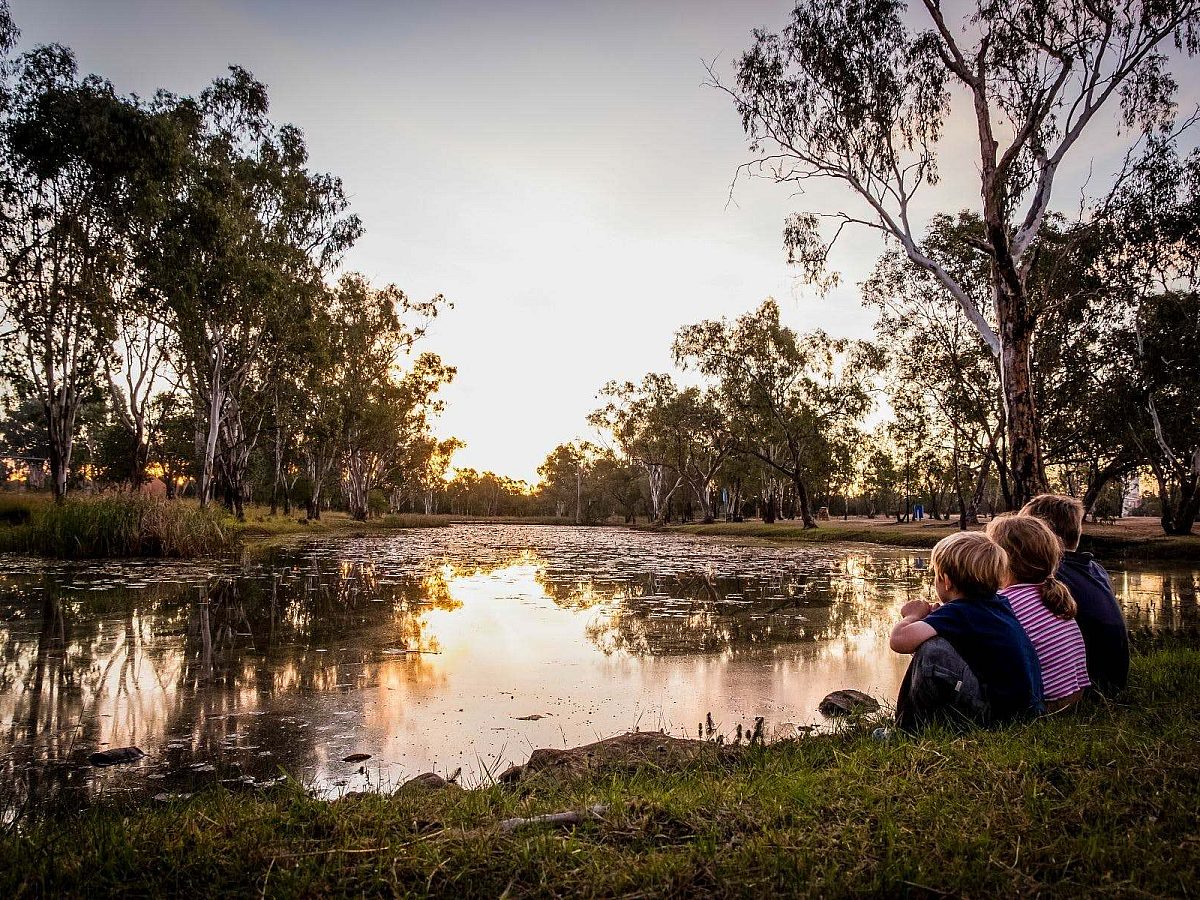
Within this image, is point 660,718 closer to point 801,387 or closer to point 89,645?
point 89,645

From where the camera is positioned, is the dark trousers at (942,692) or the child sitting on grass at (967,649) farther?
the dark trousers at (942,692)

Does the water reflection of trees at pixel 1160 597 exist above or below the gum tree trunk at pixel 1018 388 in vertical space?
below

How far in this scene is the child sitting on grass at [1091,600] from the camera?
4.36 metres

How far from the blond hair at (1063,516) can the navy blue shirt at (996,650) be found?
949 millimetres

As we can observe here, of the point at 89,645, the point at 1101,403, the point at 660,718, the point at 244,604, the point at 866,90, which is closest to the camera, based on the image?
the point at 660,718

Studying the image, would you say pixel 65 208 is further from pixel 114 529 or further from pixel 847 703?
pixel 847 703

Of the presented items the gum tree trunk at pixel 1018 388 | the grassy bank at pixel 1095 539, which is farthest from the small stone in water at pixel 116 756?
the grassy bank at pixel 1095 539

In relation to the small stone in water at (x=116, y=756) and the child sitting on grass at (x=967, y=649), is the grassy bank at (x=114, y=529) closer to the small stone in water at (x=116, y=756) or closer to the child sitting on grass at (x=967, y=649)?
the small stone in water at (x=116, y=756)

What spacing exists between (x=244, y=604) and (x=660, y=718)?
7.12 m

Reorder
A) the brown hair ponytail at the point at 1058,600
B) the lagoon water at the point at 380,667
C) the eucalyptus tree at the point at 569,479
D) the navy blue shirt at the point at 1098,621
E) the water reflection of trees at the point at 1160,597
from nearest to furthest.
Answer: the brown hair ponytail at the point at 1058,600 < the lagoon water at the point at 380,667 < the navy blue shirt at the point at 1098,621 < the water reflection of trees at the point at 1160,597 < the eucalyptus tree at the point at 569,479

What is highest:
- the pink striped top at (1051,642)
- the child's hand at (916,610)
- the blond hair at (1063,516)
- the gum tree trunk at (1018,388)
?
the gum tree trunk at (1018,388)

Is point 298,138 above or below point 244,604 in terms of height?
above

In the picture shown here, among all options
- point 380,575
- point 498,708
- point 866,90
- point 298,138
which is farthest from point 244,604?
point 298,138

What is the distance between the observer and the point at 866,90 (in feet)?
45.2
